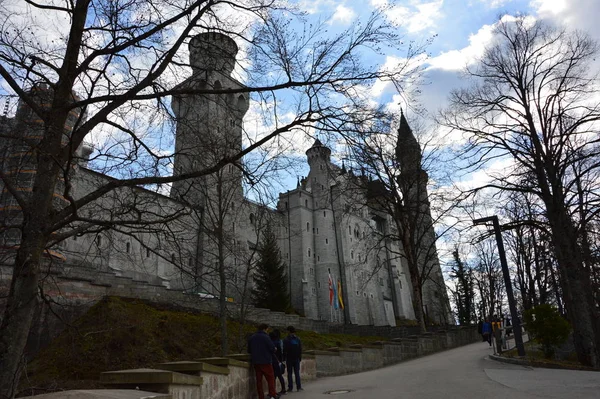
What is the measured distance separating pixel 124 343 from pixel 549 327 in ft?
48.9

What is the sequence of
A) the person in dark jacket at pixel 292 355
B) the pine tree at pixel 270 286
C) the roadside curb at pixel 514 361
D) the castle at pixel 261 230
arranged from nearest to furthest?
the castle at pixel 261 230
the person in dark jacket at pixel 292 355
the roadside curb at pixel 514 361
the pine tree at pixel 270 286

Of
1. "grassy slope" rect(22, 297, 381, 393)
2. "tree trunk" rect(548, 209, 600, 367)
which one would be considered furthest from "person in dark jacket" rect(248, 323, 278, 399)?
"tree trunk" rect(548, 209, 600, 367)

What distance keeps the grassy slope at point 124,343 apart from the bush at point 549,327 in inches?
404

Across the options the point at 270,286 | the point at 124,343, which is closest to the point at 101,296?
the point at 124,343

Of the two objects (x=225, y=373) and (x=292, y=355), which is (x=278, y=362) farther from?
(x=225, y=373)

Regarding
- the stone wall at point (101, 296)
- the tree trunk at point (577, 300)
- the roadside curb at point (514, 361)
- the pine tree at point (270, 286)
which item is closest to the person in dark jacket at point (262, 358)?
the roadside curb at point (514, 361)

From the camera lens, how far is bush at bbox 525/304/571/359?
45.9ft

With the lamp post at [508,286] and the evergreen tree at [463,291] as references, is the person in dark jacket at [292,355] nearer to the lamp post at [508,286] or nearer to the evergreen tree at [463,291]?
the lamp post at [508,286]

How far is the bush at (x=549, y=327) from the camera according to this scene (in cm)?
1400

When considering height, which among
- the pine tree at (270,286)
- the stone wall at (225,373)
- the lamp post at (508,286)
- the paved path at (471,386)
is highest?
the pine tree at (270,286)

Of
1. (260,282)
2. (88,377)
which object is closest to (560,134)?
(88,377)

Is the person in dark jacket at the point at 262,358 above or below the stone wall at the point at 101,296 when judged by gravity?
below

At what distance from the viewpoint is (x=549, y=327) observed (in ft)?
46.4

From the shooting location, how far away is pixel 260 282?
41.2 meters
